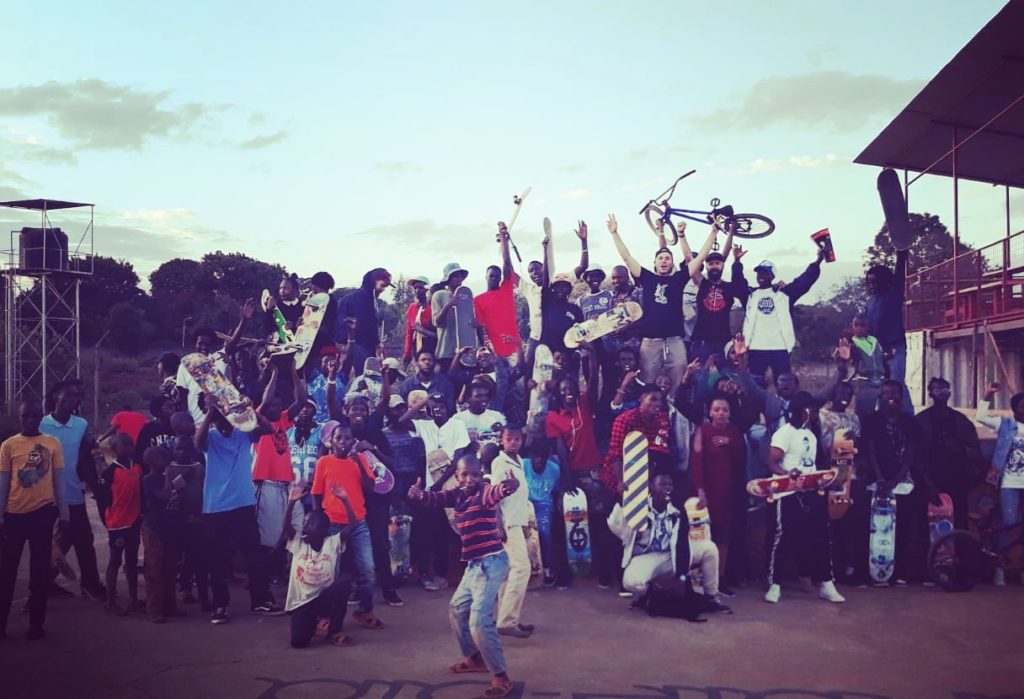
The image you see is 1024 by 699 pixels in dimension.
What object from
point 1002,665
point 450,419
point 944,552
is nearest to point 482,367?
point 450,419

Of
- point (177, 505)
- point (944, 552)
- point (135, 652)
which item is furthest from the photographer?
point (944, 552)

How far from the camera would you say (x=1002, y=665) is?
Answer: 6.59m

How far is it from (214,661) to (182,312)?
3078 cm

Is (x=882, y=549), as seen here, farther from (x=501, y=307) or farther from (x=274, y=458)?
(x=274, y=458)

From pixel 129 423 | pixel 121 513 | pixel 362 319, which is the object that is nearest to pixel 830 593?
pixel 362 319

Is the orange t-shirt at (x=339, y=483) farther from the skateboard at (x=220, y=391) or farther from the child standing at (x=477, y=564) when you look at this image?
the child standing at (x=477, y=564)

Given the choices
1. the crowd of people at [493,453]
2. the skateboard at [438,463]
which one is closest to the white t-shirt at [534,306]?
the crowd of people at [493,453]

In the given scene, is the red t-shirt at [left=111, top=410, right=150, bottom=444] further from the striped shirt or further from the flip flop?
the flip flop

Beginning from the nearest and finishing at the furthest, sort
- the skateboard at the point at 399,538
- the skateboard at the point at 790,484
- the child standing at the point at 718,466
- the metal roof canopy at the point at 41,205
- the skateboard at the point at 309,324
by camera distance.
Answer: the skateboard at the point at 790,484
the child standing at the point at 718,466
the skateboard at the point at 399,538
the skateboard at the point at 309,324
the metal roof canopy at the point at 41,205

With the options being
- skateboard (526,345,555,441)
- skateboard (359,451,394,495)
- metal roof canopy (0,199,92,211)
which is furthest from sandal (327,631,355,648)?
metal roof canopy (0,199,92,211)

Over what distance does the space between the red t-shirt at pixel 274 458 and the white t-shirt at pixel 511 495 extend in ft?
7.78

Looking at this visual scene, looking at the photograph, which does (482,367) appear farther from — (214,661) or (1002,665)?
(1002,665)

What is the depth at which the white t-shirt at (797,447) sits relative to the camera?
28.6 feet

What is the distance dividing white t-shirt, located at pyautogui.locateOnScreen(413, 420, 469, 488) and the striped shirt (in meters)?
2.60
